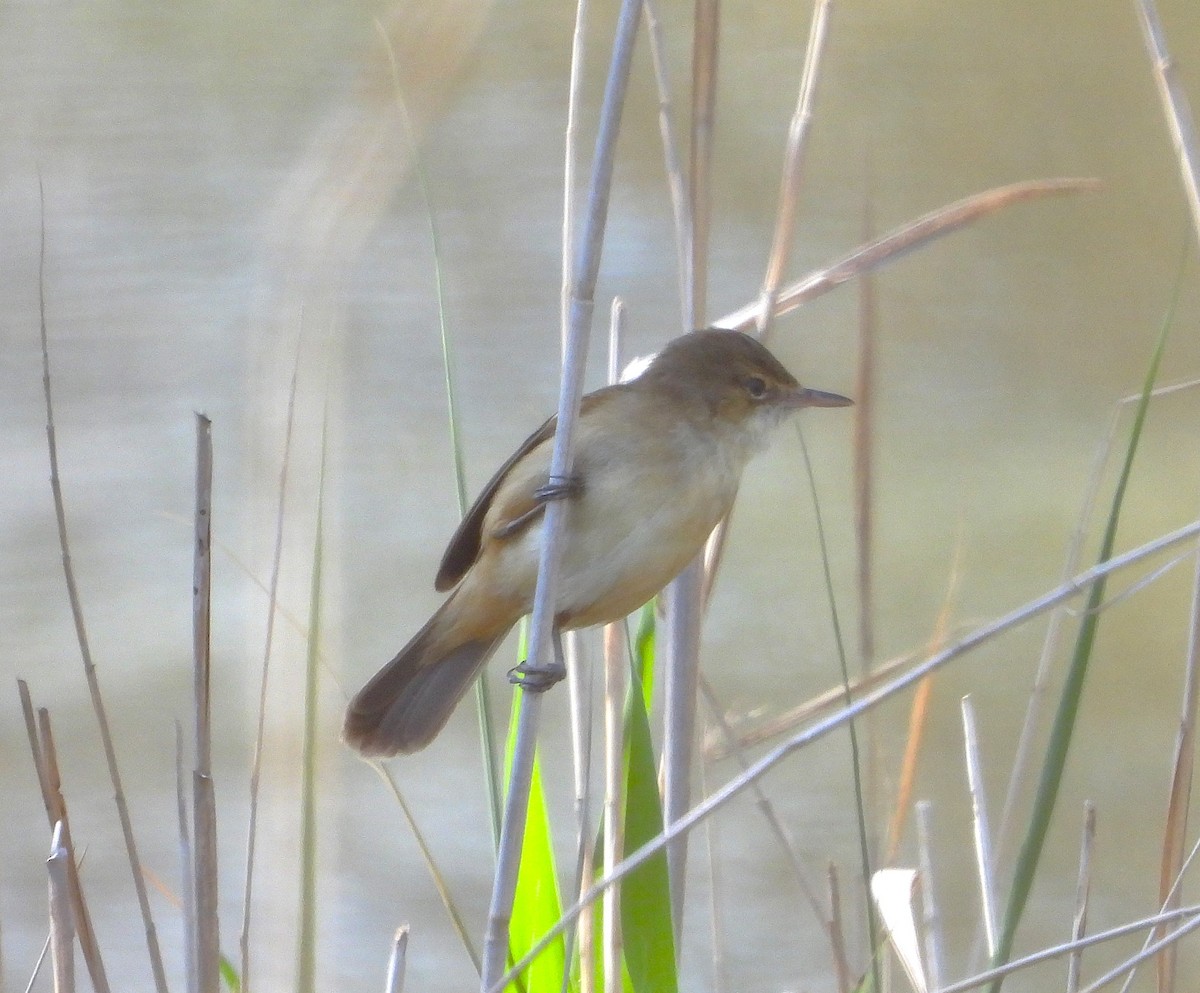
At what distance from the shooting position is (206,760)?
1.59 m

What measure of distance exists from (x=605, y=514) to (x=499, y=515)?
18 cm

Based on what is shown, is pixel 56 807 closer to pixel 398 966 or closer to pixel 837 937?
pixel 398 966

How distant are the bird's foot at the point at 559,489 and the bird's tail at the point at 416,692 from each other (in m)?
0.27

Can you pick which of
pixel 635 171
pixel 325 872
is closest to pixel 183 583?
pixel 325 872

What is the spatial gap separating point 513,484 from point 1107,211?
138 inches

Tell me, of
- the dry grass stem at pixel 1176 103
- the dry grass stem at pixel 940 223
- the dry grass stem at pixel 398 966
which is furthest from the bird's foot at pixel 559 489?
the dry grass stem at pixel 1176 103

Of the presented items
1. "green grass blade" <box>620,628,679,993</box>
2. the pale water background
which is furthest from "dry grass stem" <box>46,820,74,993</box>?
the pale water background

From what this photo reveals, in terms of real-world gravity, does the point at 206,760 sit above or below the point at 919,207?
below

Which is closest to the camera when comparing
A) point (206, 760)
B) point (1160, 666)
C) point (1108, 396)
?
point (206, 760)

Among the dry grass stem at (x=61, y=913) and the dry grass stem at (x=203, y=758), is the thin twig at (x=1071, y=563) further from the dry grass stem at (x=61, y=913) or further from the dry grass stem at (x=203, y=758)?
the dry grass stem at (x=61, y=913)

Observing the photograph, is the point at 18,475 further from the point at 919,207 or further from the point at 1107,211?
the point at 1107,211

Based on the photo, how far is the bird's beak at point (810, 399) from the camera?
7.73 feet

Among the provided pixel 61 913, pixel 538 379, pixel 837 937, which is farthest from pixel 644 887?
pixel 538 379

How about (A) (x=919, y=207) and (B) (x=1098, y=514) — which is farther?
(A) (x=919, y=207)
